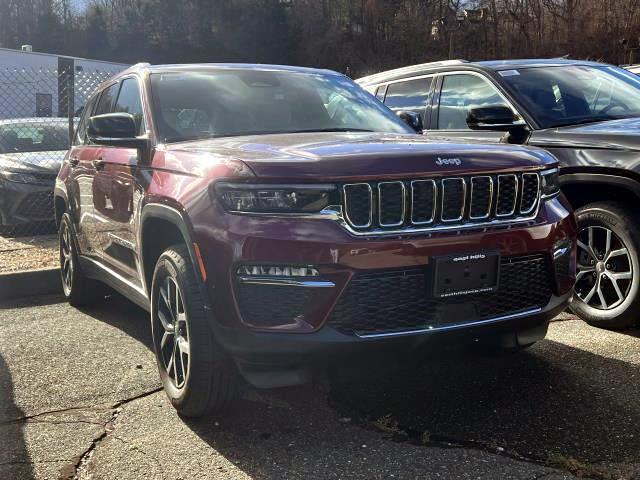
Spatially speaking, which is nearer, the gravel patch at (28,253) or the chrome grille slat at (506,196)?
the chrome grille slat at (506,196)

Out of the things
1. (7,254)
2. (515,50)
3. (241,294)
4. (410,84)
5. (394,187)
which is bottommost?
(7,254)

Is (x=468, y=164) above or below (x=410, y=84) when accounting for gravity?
below

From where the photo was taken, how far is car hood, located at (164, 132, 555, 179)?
113 inches

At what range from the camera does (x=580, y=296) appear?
15.7ft

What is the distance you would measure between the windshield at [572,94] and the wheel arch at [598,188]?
0.57 meters

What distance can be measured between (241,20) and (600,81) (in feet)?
184

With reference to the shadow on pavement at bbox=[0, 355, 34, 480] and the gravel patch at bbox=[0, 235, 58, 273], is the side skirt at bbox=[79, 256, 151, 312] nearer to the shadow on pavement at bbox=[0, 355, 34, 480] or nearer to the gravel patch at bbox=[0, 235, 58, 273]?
the shadow on pavement at bbox=[0, 355, 34, 480]

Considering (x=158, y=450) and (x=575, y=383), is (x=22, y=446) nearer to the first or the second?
(x=158, y=450)

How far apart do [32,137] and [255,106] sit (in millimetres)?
6933

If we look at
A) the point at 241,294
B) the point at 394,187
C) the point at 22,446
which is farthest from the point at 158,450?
the point at 394,187

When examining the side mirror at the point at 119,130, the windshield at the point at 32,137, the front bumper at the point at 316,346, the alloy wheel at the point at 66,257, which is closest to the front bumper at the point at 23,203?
the windshield at the point at 32,137

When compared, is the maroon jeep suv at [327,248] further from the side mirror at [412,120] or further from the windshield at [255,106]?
the side mirror at [412,120]

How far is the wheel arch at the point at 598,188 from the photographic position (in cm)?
435

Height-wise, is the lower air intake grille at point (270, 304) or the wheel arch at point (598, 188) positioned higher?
the wheel arch at point (598, 188)
